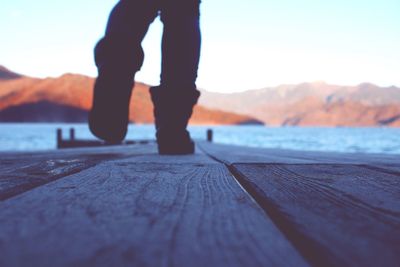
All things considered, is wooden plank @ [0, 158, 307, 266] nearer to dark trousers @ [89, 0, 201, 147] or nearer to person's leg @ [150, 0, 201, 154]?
dark trousers @ [89, 0, 201, 147]

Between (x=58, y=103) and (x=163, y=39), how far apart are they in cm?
14320

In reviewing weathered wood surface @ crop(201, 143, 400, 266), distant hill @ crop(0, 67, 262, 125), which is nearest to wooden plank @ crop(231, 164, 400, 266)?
weathered wood surface @ crop(201, 143, 400, 266)

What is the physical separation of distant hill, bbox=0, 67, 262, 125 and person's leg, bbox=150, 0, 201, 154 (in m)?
129

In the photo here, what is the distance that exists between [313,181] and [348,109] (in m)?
195

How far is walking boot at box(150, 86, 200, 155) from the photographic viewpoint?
2391 mm

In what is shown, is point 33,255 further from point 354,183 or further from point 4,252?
point 354,183

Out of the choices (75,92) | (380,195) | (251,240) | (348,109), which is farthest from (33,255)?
(348,109)

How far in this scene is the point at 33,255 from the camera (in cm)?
41

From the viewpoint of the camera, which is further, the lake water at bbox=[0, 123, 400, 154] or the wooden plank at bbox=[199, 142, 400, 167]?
the lake water at bbox=[0, 123, 400, 154]

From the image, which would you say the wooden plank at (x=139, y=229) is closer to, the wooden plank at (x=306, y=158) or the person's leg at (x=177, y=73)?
the wooden plank at (x=306, y=158)

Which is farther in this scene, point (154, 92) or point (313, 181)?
point (154, 92)

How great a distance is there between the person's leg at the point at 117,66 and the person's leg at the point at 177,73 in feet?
0.67

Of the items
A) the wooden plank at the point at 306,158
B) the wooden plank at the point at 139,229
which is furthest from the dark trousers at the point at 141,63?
the wooden plank at the point at 139,229

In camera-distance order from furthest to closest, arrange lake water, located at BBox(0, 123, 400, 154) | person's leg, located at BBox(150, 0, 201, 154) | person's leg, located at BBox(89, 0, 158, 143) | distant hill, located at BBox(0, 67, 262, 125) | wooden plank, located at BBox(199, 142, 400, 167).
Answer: distant hill, located at BBox(0, 67, 262, 125), lake water, located at BBox(0, 123, 400, 154), person's leg, located at BBox(150, 0, 201, 154), person's leg, located at BBox(89, 0, 158, 143), wooden plank, located at BBox(199, 142, 400, 167)
